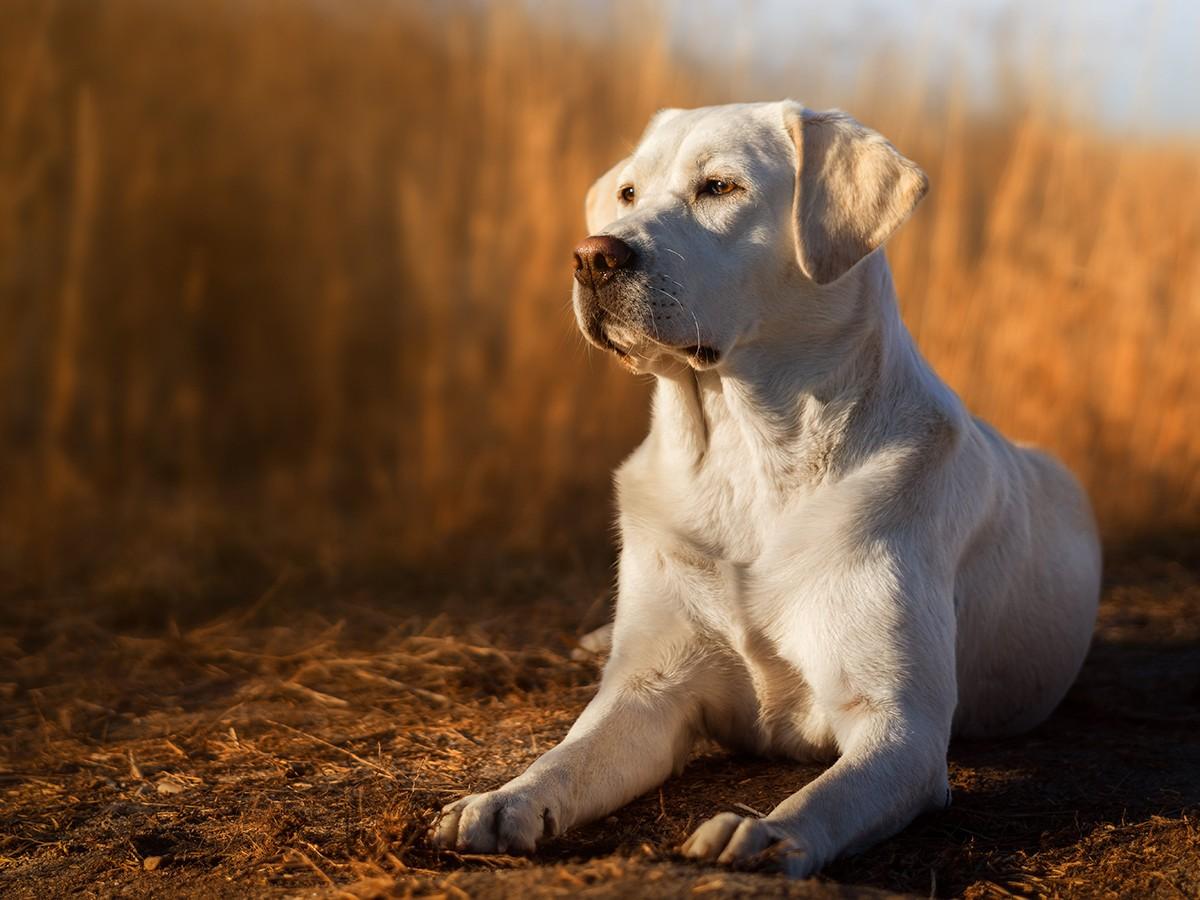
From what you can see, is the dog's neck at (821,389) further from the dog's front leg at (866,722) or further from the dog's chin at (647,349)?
the dog's front leg at (866,722)

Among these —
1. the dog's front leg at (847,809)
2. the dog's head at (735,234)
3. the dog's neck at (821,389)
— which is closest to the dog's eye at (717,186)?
the dog's head at (735,234)

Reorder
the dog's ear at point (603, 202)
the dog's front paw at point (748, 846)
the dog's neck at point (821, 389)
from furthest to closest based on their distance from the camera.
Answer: the dog's ear at point (603, 202)
the dog's neck at point (821, 389)
the dog's front paw at point (748, 846)

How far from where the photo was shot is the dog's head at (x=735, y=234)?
2.39 meters

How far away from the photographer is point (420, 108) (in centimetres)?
627

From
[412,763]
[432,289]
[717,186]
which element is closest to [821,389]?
[717,186]

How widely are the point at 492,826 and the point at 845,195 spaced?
1321 mm

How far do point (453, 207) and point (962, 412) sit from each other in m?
3.22

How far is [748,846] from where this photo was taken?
1896 millimetres

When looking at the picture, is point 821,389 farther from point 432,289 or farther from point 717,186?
point 432,289

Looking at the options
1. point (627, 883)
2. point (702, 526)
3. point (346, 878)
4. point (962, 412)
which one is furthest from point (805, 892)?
point (962, 412)

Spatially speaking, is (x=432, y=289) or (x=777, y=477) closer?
(x=777, y=477)

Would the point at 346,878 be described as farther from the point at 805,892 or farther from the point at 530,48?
the point at 530,48

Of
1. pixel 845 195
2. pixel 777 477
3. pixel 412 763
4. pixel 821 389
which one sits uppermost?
pixel 845 195

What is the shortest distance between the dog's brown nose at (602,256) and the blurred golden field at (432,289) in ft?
7.41
